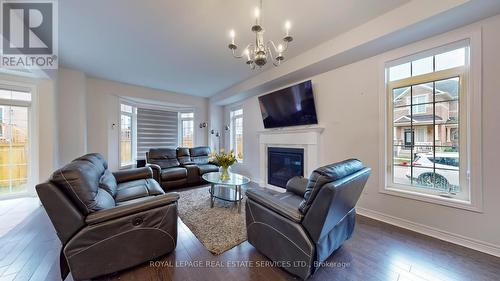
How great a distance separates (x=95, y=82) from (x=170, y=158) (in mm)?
2486

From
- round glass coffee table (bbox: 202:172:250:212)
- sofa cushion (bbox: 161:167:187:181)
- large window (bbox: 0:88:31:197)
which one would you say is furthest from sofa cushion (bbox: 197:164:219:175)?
large window (bbox: 0:88:31:197)

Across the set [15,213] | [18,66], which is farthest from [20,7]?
[15,213]

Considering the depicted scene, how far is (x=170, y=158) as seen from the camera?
470 cm

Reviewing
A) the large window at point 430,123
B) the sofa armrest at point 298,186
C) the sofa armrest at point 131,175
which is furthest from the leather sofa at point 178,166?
the large window at point 430,123

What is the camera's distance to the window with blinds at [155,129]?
5.43 metres

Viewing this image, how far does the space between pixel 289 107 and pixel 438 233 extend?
280 cm

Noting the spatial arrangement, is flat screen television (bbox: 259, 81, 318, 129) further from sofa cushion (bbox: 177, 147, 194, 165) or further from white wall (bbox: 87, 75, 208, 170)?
white wall (bbox: 87, 75, 208, 170)

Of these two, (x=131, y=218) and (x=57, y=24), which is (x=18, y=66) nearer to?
(x=57, y=24)

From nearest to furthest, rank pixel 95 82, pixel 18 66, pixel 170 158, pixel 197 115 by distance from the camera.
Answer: pixel 18 66, pixel 95 82, pixel 170 158, pixel 197 115

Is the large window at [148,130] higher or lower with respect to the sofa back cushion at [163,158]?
higher

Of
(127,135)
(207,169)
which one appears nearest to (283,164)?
(207,169)

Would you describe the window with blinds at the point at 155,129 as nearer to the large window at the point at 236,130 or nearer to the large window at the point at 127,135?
the large window at the point at 127,135

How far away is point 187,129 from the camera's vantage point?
6246 mm

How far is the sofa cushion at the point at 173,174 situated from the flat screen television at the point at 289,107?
225 centimetres
